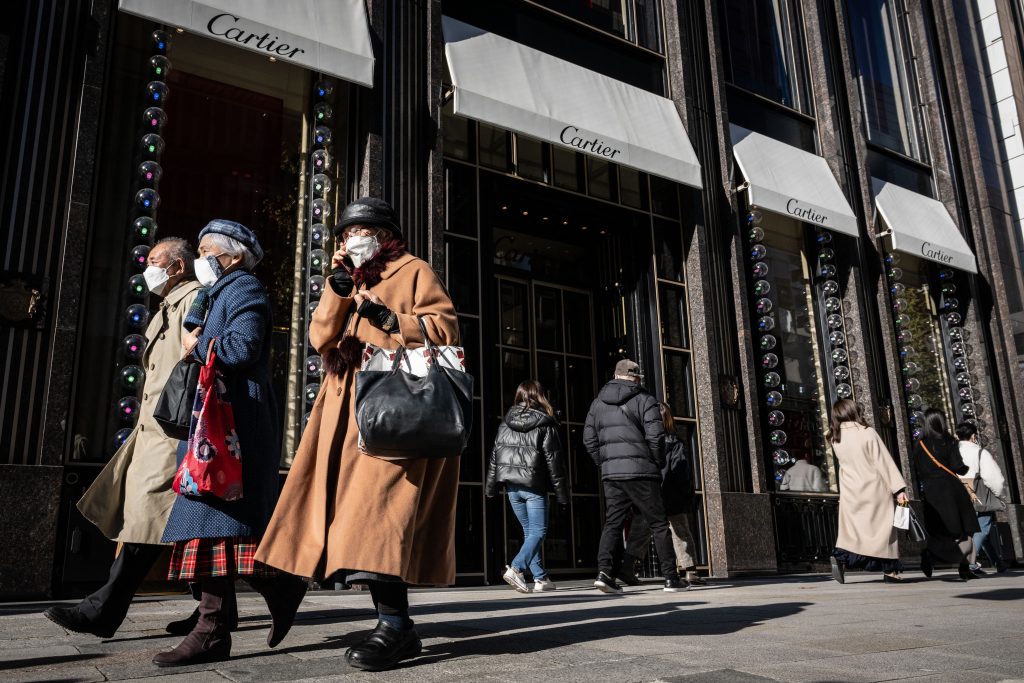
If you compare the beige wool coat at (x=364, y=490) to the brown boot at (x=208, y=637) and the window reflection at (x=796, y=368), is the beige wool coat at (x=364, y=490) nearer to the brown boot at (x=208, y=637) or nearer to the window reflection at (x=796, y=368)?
the brown boot at (x=208, y=637)

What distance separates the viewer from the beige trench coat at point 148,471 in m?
3.60

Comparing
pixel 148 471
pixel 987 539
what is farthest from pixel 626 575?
pixel 987 539

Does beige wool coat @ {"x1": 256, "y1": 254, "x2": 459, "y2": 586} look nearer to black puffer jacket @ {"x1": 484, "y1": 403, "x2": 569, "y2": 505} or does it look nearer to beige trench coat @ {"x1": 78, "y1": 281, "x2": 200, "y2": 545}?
beige trench coat @ {"x1": 78, "y1": 281, "x2": 200, "y2": 545}

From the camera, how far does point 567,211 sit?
10336mm

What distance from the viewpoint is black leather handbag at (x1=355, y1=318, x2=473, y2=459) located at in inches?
111

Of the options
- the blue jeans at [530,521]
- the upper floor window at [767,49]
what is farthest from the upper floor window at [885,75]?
the blue jeans at [530,521]

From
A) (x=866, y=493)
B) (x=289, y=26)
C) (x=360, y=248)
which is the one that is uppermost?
(x=289, y=26)

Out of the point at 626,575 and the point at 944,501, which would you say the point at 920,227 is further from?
the point at 626,575

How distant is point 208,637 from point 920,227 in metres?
13.8

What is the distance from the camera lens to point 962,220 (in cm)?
1523

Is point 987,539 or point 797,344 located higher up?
point 797,344

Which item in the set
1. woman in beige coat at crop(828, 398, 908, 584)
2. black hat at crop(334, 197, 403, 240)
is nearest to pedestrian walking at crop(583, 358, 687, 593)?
woman in beige coat at crop(828, 398, 908, 584)

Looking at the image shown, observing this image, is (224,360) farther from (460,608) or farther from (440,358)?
(460,608)

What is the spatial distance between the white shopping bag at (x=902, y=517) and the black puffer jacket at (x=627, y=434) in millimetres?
2608
